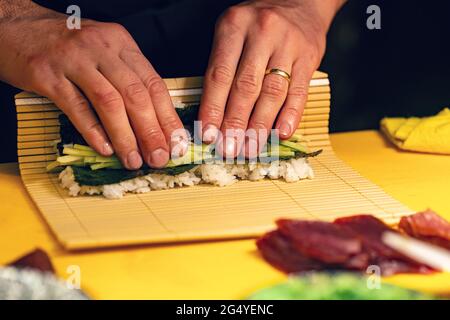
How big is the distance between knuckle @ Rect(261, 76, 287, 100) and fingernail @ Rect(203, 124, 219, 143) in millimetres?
211

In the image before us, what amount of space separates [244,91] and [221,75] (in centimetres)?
9

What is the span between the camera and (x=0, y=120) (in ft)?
10.2

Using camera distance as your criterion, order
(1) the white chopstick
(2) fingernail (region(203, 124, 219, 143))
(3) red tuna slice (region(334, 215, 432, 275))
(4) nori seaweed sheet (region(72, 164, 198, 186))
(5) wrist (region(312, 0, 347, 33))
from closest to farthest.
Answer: (1) the white chopstick → (3) red tuna slice (region(334, 215, 432, 275)) → (4) nori seaweed sheet (region(72, 164, 198, 186)) → (2) fingernail (region(203, 124, 219, 143)) → (5) wrist (region(312, 0, 347, 33))

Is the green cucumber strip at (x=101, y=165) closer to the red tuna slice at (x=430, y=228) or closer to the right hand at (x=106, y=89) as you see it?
the right hand at (x=106, y=89)

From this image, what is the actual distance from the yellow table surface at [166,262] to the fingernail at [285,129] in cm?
34

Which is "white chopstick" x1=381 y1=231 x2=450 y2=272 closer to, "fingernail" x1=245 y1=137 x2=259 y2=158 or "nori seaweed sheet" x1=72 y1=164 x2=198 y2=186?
"fingernail" x1=245 y1=137 x2=259 y2=158

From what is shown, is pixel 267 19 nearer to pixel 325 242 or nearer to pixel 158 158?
pixel 158 158

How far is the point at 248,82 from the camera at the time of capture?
2.47 m

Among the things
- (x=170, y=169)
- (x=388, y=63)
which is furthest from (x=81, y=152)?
(x=388, y=63)

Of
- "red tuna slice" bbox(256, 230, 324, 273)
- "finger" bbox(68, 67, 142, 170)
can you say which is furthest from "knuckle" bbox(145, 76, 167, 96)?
"red tuna slice" bbox(256, 230, 324, 273)

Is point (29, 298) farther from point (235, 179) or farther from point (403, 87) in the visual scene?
point (403, 87)

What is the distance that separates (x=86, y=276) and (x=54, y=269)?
0.27 feet

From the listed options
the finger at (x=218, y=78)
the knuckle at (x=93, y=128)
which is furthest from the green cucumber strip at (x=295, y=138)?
the knuckle at (x=93, y=128)

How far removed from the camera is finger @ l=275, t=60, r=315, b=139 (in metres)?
2.49
